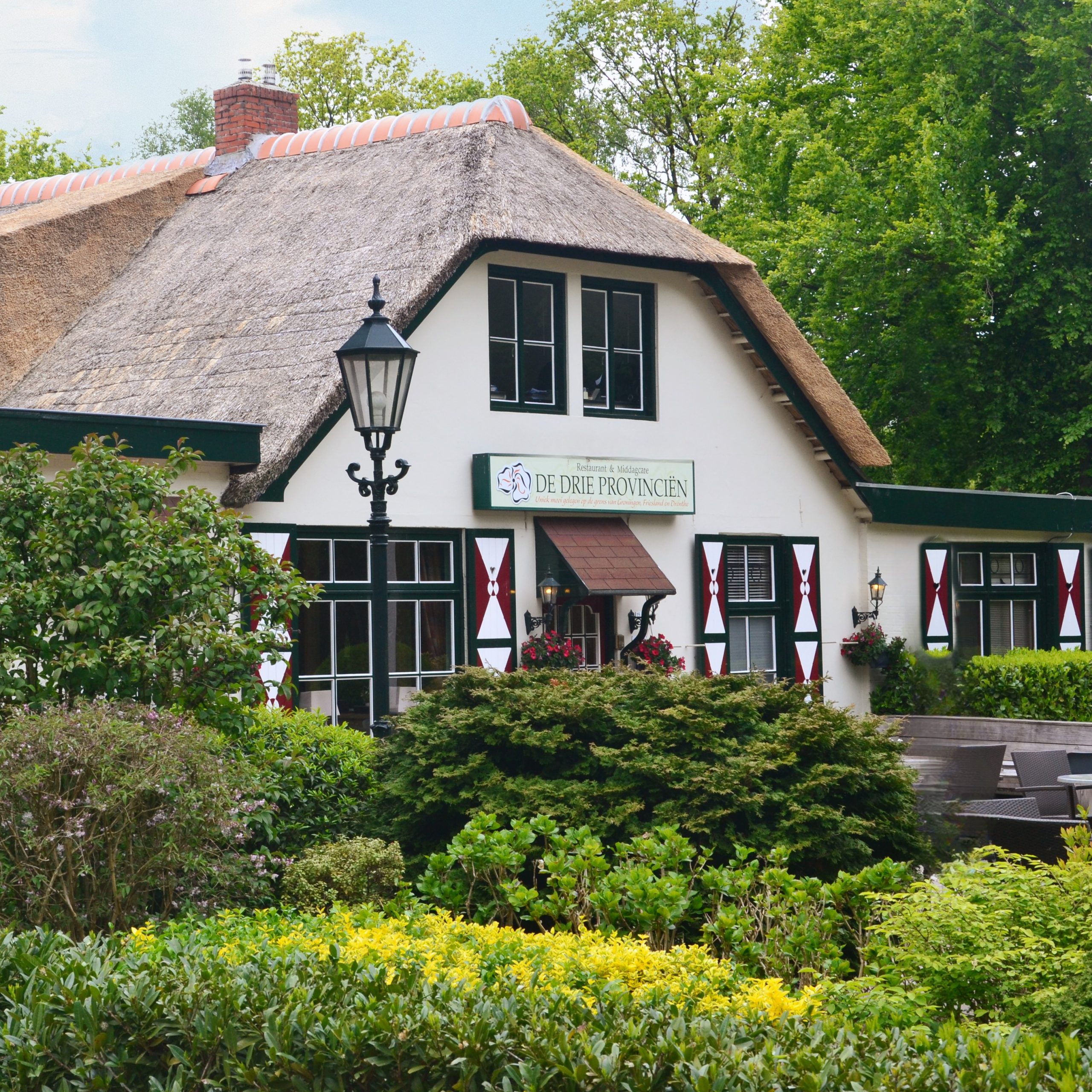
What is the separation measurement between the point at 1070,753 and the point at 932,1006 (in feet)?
26.2

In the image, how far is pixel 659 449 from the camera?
16641 millimetres

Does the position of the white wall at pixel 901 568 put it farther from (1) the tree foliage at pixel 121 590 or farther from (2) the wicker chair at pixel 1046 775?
(1) the tree foliage at pixel 121 590

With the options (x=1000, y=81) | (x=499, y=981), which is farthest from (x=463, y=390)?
(x=1000, y=81)

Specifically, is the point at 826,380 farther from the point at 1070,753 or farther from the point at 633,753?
the point at 633,753

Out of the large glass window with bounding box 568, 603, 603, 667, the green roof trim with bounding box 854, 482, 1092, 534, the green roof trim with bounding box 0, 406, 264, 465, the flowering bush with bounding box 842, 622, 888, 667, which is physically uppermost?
the green roof trim with bounding box 0, 406, 264, 465

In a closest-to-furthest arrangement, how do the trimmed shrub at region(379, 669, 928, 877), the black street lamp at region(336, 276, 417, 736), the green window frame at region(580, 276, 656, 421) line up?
the trimmed shrub at region(379, 669, 928, 877)
the black street lamp at region(336, 276, 417, 736)
the green window frame at region(580, 276, 656, 421)

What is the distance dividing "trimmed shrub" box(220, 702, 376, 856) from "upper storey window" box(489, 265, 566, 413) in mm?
6991

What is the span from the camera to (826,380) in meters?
18.1

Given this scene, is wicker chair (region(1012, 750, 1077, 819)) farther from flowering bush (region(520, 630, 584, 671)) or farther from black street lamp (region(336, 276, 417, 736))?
black street lamp (region(336, 276, 417, 736))

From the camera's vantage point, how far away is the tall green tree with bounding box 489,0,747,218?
37.6 meters

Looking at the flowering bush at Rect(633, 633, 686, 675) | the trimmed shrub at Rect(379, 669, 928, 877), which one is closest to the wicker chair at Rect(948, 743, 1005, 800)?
the trimmed shrub at Rect(379, 669, 928, 877)

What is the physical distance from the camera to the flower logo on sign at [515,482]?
49.1 ft

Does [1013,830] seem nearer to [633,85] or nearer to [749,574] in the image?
[749,574]

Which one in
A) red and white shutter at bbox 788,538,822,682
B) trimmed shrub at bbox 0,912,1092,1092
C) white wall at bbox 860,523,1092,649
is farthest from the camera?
white wall at bbox 860,523,1092,649
